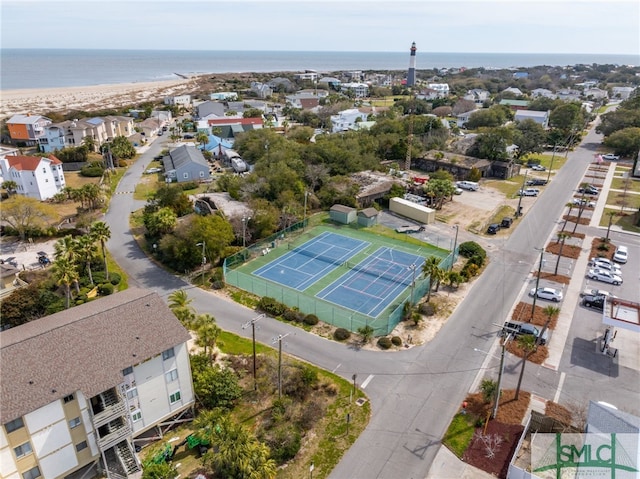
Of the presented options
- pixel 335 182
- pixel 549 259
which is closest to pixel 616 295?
pixel 549 259

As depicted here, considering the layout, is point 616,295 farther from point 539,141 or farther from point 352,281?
point 539,141

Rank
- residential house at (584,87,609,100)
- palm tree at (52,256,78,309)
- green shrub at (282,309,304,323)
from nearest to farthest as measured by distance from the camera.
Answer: palm tree at (52,256,78,309), green shrub at (282,309,304,323), residential house at (584,87,609,100)

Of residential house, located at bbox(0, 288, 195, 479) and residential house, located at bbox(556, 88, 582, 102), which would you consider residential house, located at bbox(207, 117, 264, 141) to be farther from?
residential house, located at bbox(556, 88, 582, 102)

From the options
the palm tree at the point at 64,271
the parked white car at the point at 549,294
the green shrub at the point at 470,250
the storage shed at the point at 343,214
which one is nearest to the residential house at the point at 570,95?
the storage shed at the point at 343,214

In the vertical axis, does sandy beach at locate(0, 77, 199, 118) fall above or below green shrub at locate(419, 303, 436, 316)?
above

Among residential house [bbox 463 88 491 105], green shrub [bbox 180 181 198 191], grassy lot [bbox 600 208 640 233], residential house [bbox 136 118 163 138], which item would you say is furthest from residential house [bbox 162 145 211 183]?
residential house [bbox 463 88 491 105]

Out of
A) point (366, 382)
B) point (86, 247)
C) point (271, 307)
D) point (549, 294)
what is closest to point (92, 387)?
point (366, 382)

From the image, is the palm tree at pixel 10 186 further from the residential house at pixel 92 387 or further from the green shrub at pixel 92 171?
the residential house at pixel 92 387
